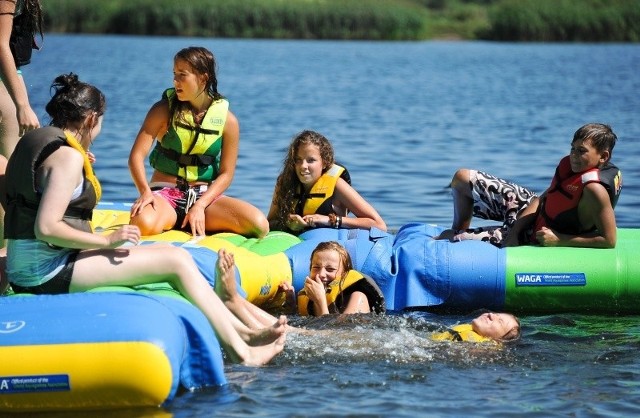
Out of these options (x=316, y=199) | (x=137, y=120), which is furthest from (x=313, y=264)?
(x=137, y=120)

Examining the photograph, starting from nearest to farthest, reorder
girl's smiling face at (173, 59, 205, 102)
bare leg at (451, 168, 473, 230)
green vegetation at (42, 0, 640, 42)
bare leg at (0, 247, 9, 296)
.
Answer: bare leg at (0, 247, 9, 296) < girl's smiling face at (173, 59, 205, 102) < bare leg at (451, 168, 473, 230) < green vegetation at (42, 0, 640, 42)

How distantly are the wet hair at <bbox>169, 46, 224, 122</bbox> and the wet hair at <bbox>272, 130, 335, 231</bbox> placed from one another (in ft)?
1.83

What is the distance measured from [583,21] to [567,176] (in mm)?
30472

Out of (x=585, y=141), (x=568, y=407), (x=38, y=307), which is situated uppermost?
(x=585, y=141)

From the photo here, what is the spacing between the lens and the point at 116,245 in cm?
459

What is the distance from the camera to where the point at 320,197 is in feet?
22.1

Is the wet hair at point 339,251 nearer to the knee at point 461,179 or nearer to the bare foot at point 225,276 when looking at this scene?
the bare foot at point 225,276

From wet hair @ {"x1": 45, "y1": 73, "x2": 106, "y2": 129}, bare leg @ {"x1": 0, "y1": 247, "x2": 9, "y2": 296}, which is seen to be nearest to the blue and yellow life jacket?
bare leg @ {"x1": 0, "y1": 247, "x2": 9, "y2": 296}

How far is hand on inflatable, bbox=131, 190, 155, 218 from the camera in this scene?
20.2ft

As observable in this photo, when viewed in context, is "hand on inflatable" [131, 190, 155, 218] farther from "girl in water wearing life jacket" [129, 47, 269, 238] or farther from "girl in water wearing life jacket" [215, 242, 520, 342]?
"girl in water wearing life jacket" [215, 242, 520, 342]

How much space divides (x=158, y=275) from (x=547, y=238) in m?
2.51

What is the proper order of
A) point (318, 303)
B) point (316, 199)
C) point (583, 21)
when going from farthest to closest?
1. point (583, 21)
2. point (316, 199)
3. point (318, 303)

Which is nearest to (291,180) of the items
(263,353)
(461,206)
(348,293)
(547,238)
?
(461,206)

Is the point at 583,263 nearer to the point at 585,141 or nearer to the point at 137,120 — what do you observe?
the point at 585,141
